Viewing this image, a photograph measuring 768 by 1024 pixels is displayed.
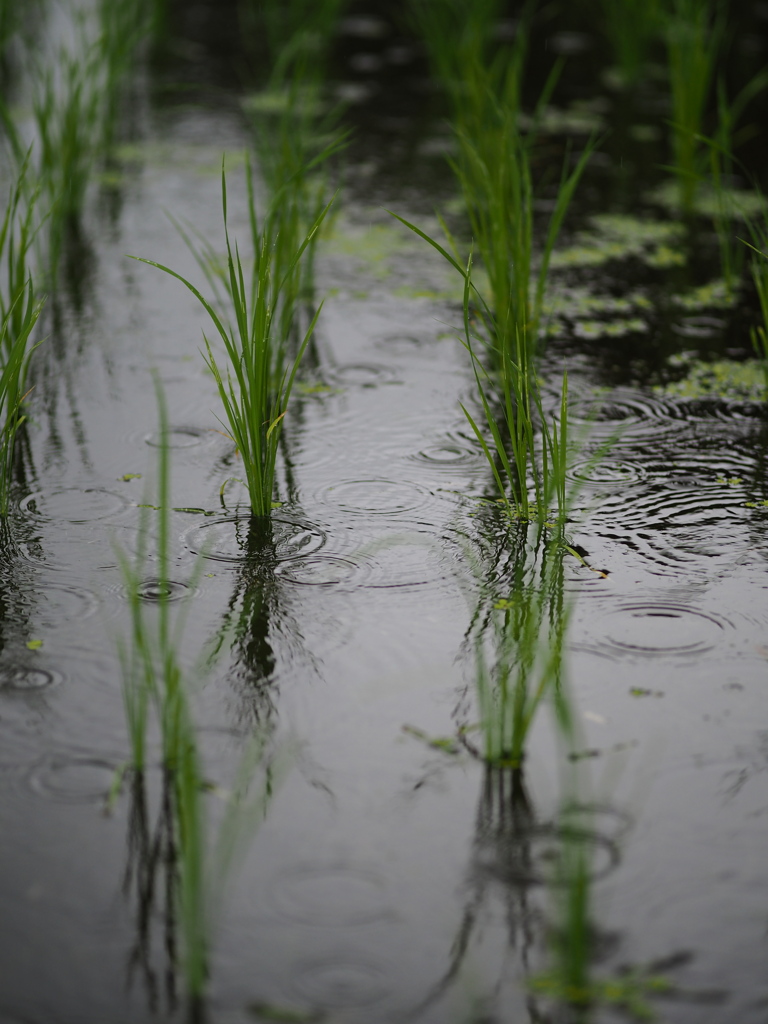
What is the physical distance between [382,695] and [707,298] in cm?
220

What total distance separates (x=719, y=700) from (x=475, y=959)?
0.64 metres

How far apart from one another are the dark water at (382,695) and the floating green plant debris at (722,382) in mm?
63

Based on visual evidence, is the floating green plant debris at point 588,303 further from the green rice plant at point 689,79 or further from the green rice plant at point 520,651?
the green rice plant at point 520,651

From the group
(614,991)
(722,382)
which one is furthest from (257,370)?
(722,382)

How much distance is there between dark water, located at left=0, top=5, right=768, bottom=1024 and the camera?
1257mm

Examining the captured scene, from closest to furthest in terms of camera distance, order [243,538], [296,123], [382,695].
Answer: [382,695] → [243,538] → [296,123]

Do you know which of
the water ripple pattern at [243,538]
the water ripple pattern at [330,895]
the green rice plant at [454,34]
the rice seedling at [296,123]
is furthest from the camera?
the green rice plant at [454,34]

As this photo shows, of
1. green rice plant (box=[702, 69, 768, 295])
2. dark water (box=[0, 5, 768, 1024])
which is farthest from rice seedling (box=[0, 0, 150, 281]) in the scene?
green rice plant (box=[702, 69, 768, 295])

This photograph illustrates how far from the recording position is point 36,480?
2.32 m

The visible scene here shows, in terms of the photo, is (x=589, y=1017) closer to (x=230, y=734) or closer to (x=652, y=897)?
(x=652, y=897)

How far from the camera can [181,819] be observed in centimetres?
135

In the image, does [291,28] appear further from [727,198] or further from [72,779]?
→ [72,779]

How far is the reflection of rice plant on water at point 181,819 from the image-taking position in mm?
1202

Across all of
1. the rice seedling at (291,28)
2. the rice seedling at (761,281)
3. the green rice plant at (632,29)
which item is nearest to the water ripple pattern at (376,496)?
the rice seedling at (761,281)
